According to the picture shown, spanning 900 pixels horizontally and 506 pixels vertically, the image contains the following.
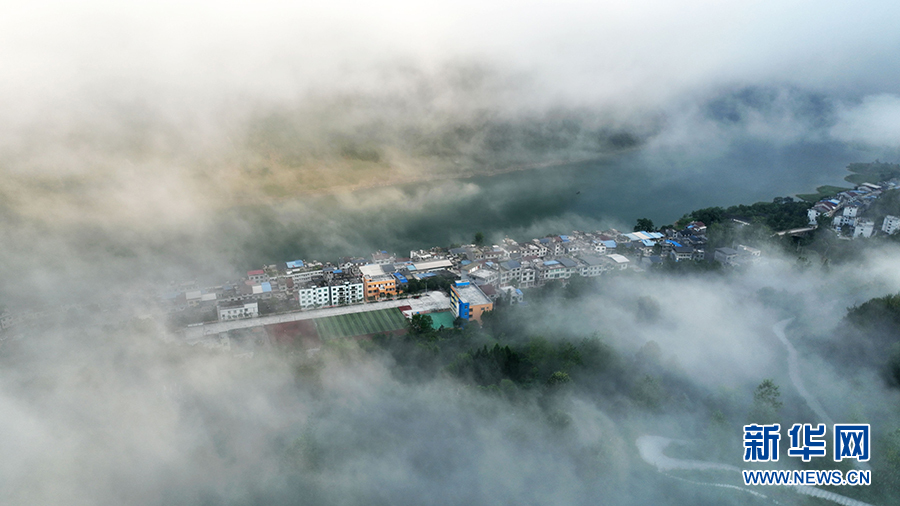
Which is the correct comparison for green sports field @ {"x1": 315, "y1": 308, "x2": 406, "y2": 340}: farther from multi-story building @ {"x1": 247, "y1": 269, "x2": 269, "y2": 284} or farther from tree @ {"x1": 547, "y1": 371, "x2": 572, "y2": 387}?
tree @ {"x1": 547, "y1": 371, "x2": 572, "y2": 387}

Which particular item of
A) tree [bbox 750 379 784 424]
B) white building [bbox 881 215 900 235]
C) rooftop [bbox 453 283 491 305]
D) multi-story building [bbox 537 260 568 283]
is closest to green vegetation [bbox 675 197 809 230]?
white building [bbox 881 215 900 235]

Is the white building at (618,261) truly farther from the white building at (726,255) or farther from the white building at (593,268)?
the white building at (726,255)

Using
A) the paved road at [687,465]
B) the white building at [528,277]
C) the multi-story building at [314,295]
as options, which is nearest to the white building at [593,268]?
the white building at [528,277]

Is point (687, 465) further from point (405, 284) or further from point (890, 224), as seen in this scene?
point (890, 224)

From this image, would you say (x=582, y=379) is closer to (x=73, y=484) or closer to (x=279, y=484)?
(x=279, y=484)

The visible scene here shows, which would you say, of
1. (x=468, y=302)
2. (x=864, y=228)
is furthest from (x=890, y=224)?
(x=468, y=302)

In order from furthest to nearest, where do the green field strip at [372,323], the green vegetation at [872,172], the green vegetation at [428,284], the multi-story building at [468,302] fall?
the green vegetation at [872,172]
the green vegetation at [428,284]
the multi-story building at [468,302]
the green field strip at [372,323]
